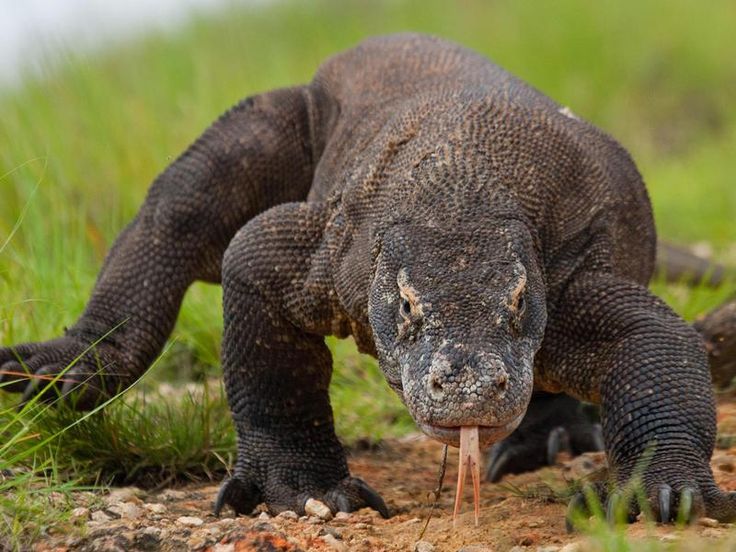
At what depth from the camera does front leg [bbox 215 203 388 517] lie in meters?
4.73

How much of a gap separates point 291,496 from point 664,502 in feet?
4.56

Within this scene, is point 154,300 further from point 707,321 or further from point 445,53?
point 707,321

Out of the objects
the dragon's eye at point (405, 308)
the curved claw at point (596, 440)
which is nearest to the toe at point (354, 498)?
the dragon's eye at point (405, 308)

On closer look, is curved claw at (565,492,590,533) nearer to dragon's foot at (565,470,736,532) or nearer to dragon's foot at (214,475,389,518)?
dragon's foot at (565,470,736,532)

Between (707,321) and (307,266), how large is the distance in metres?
2.08

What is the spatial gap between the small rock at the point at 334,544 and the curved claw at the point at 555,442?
2.02 meters

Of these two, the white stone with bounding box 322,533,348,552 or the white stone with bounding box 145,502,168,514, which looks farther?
the white stone with bounding box 145,502,168,514

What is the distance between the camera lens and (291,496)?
15.5 feet

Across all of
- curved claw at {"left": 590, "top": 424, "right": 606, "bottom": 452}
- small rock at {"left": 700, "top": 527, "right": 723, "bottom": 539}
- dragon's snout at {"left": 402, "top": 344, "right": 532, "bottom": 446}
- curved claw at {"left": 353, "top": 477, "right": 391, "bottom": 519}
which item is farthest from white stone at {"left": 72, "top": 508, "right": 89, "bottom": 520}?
curved claw at {"left": 590, "top": 424, "right": 606, "bottom": 452}

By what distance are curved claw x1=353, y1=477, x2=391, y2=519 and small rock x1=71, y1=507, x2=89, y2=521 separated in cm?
95

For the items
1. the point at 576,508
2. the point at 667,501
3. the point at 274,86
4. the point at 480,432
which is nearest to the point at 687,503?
the point at 667,501

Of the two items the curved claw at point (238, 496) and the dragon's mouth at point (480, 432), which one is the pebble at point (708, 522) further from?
the curved claw at point (238, 496)

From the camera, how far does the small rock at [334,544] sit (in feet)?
12.7

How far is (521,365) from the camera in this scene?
12.0ft
